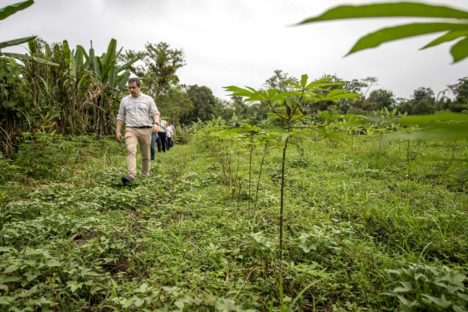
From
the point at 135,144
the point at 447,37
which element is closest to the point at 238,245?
the point at 447,37

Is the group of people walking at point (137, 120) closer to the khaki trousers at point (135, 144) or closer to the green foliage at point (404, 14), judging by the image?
the khaki trousers at point (135, 144)

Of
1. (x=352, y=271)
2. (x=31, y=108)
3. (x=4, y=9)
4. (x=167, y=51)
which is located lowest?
(x=352, y=271)

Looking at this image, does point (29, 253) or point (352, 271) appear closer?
point (29, 253)

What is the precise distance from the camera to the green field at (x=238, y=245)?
1.45 metres

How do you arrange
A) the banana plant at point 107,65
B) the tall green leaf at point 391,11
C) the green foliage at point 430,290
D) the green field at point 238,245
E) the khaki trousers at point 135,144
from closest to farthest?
the tall green leaf at point 391,11 < the green foliage at point 430,290 < the green field at point 238,245 < the khaki trousers at point 135,144 < the banana plant at point 107,65

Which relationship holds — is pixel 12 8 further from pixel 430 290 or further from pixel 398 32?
pixel 430 290

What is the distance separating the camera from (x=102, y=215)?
272 cm

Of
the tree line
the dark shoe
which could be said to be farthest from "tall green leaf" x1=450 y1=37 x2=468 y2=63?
the dark shoe

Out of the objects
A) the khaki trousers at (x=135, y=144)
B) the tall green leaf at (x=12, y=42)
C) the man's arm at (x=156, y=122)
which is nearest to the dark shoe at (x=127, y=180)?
the khaki trousers at (x=135, y=144)

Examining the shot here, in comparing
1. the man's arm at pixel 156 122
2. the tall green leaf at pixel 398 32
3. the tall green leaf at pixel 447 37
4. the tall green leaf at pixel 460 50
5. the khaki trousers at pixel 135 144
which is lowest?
the khaki trousers at pixel 135 144

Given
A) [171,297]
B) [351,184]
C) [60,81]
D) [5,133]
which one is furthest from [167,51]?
[171,297]

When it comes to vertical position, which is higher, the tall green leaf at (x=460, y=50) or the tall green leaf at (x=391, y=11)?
the tall green leaf at (x=391, y=11)

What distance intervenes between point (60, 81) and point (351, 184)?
616 cm

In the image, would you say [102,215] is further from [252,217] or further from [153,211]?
[252,217]
